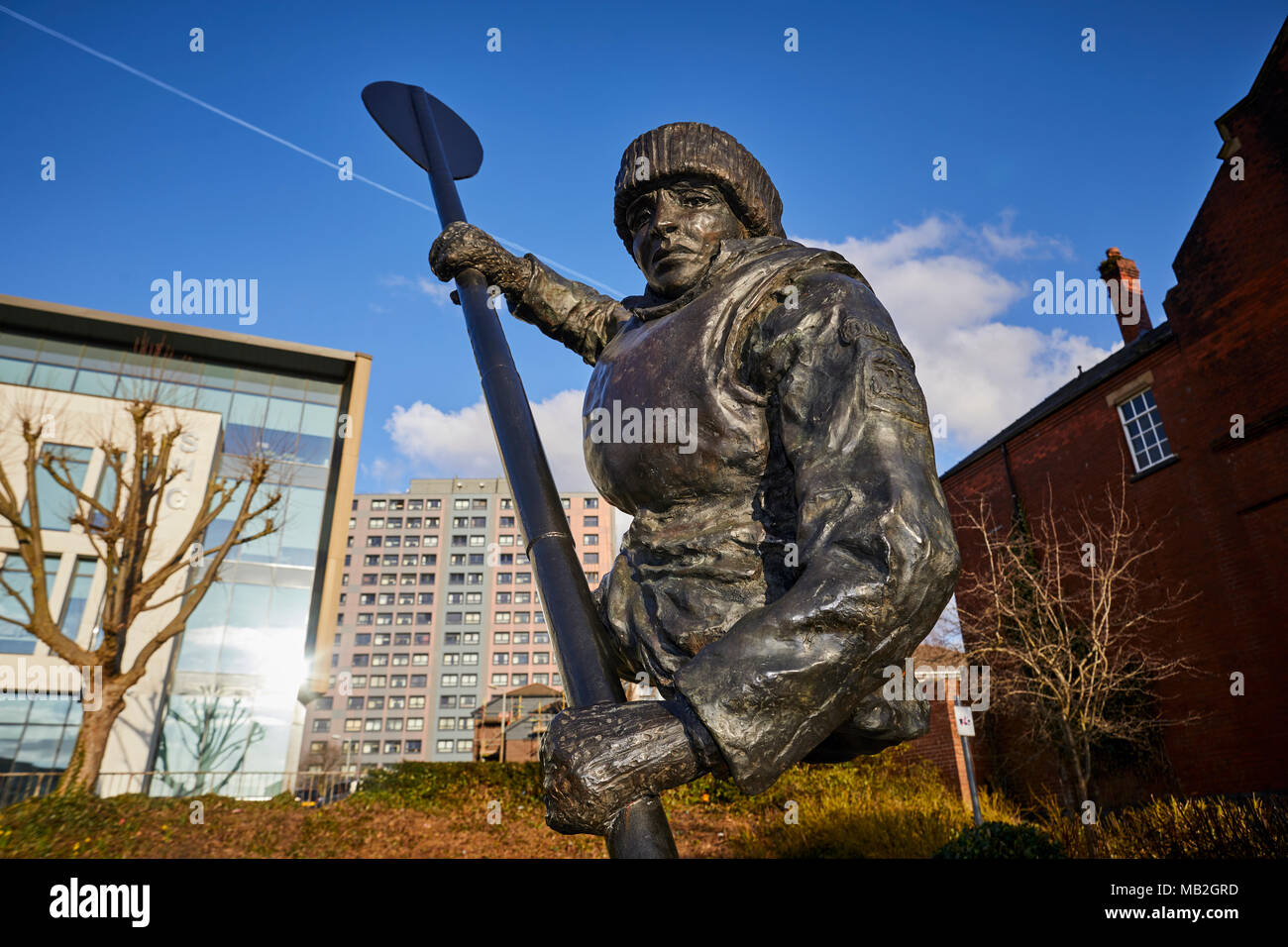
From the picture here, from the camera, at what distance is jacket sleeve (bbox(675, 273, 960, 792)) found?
1.06 meters

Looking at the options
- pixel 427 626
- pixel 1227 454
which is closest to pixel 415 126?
pixel 1227 454

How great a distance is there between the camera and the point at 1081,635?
17.5 m

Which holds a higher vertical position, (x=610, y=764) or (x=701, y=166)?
(x=701, y=166)

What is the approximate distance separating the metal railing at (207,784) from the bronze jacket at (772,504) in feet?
60.9

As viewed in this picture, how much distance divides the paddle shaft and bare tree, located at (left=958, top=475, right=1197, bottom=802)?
16388 millimetres

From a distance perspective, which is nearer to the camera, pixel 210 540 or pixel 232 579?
pixel 210 540

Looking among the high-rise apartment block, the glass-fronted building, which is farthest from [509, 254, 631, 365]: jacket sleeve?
the high-rise apartment block

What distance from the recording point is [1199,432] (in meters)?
16.0

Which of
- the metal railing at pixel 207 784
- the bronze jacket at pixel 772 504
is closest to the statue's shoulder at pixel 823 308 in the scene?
the bronze jacket at pixel 772 504

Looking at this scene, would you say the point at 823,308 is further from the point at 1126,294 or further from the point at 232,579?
Answer: the point at 232,579

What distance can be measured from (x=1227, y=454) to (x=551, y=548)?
1795cm
